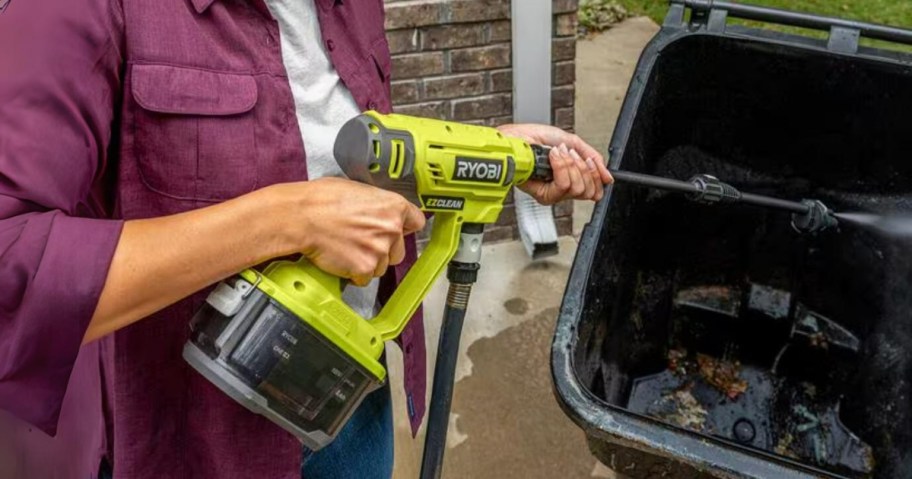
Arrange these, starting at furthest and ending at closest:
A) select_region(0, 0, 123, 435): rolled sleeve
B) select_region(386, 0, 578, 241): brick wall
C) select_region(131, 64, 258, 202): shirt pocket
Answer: select_region(386, 0, 578, 241): brick wall
select_region(131, 64, 258, 202): shirt pocket
select_region(0, 0, 123, 435): rolled sleeve

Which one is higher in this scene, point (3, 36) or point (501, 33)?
point (3, 36)

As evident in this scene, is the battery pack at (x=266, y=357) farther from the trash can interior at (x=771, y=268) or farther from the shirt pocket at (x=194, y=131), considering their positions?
the trash can interior at (x=771, y=268)

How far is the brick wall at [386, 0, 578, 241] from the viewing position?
2.49 m

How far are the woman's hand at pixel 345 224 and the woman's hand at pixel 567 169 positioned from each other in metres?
0.39

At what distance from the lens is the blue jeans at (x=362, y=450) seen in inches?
50.6

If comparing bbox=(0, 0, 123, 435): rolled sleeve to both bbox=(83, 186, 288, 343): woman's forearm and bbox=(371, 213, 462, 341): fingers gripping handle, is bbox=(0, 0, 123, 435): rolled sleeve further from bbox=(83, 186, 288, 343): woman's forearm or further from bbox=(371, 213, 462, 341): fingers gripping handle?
bbox=(371, 213, 462, 341): fingers gripping handle

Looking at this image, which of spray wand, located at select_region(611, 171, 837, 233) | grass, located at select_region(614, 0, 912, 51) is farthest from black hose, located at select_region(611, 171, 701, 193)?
grass, located at select_region(614, 0, 912, 51)

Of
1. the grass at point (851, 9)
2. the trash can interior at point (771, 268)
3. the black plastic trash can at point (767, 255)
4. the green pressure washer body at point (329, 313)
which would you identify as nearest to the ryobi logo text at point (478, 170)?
the green pressure washer body at point (329, 313)

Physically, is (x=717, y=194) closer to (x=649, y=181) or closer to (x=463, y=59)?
(x=649, y=181)

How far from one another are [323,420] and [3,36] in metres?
0.57

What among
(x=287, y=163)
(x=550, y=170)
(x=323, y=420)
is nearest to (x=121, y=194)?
(x=287, y=163)

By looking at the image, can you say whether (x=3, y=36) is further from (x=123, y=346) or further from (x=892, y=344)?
(x=892, y=344)

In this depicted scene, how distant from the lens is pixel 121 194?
90 cm

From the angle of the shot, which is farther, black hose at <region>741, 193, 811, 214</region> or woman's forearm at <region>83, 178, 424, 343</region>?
black hose at <region>741, 193, 811, 214</region>
